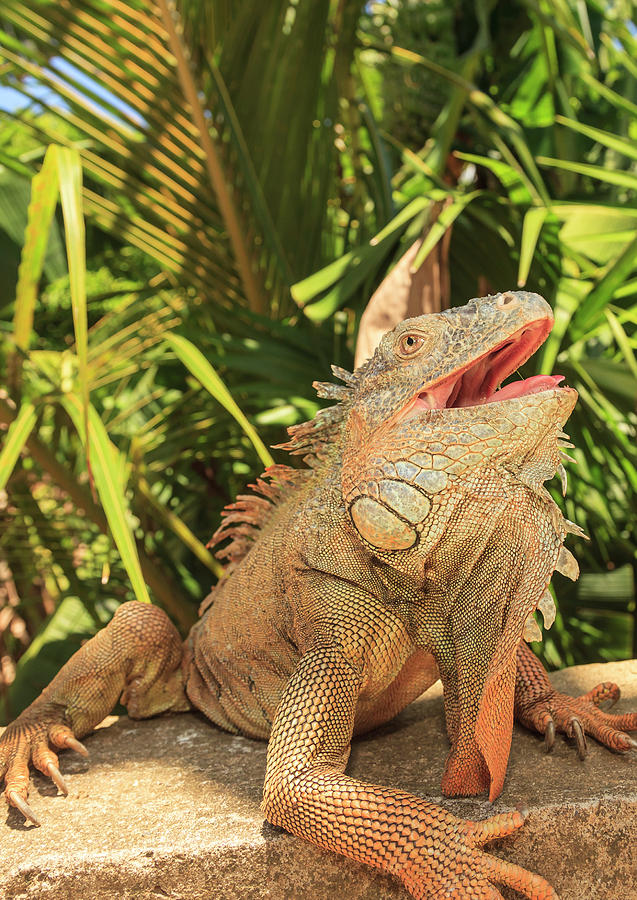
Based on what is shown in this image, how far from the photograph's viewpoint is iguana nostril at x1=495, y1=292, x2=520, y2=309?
1467mm

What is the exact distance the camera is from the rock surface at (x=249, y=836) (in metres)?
1.57

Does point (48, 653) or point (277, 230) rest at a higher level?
point (277, 230)

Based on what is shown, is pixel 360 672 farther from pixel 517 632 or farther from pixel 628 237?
pixel 628 237

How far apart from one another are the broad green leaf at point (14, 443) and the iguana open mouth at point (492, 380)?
1.01 m

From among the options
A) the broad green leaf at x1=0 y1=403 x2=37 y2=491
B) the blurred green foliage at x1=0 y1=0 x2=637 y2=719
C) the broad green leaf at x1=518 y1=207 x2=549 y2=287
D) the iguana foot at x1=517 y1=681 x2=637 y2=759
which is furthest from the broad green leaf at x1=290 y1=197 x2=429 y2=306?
the iguana foot at x1=517 y1=681 x2=637 y2=759

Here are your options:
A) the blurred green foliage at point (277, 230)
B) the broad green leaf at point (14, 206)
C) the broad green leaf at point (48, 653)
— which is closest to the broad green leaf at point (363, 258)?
the blurred green foliage at point (277, 230)

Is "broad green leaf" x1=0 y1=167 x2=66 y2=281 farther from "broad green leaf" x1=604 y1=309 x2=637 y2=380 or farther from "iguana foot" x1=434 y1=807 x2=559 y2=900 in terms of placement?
"iguana foot" x1=434 y1=807 x2=559 y2=900

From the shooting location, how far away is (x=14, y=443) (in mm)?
2135

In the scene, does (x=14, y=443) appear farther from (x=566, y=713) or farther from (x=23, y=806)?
(x=566, y=713)

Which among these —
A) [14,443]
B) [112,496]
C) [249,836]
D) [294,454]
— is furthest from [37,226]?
[249,836]

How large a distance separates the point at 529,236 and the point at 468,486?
1.06 meters

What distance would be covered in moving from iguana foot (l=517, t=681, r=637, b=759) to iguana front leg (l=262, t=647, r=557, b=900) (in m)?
0.46

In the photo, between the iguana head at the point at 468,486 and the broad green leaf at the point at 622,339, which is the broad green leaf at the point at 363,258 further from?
the iguana head at the point at 468,486

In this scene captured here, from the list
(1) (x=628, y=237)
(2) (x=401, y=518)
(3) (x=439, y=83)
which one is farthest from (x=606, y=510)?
(3) (x=439, y=83)
